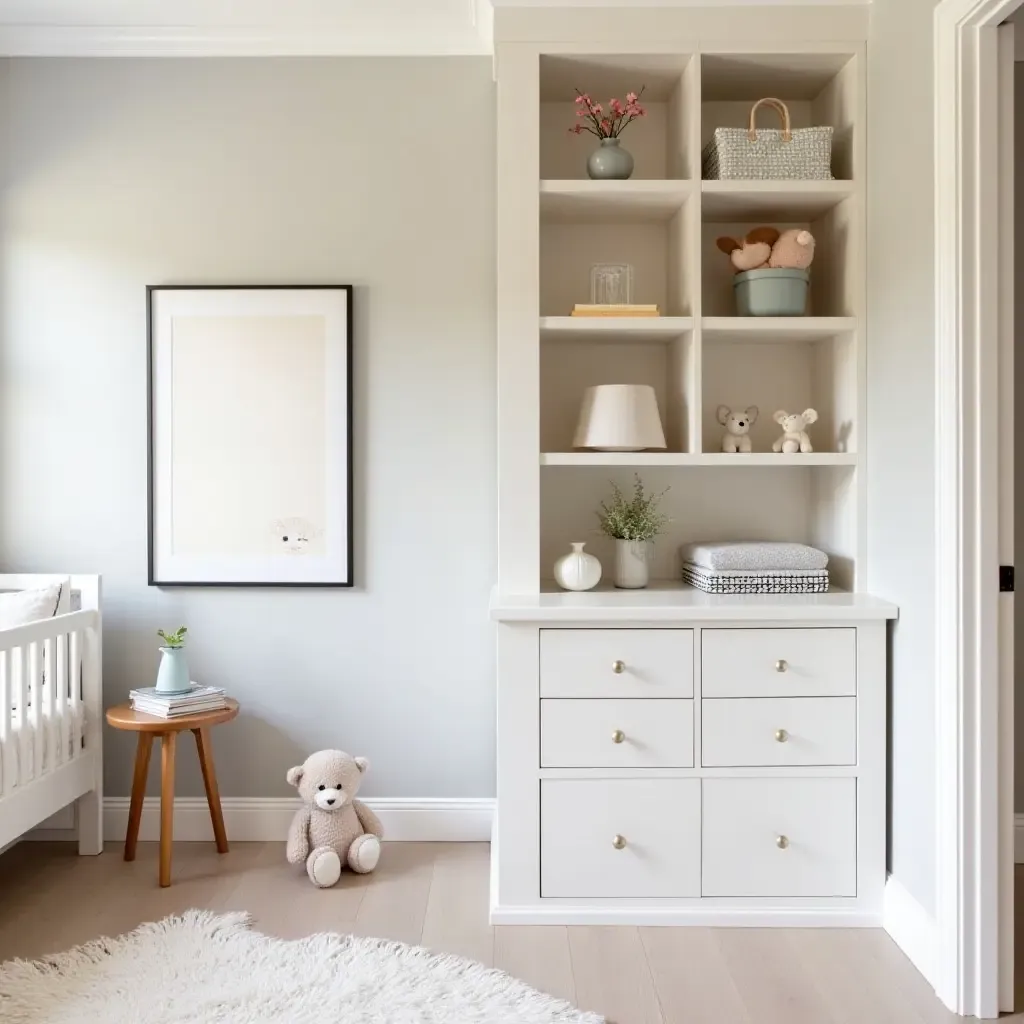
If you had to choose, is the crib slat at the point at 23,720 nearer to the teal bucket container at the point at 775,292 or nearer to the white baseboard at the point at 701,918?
the white baseboard at the point at 701,918

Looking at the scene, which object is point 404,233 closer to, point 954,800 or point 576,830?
point 576,830

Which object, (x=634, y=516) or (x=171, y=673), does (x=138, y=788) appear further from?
(x=634, y=516)

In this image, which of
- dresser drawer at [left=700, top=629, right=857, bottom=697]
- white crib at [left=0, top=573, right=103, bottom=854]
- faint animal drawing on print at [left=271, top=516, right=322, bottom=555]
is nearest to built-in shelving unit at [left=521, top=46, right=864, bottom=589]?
dresser drawer at [left=700, top=629, right=857, bottom=697]

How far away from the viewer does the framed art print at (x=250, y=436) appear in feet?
9.81

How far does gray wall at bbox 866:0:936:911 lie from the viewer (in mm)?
2234

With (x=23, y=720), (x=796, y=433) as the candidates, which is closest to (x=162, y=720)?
(x=23, y=720)

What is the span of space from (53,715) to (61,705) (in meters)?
0.06

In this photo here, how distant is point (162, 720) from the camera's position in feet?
8.89

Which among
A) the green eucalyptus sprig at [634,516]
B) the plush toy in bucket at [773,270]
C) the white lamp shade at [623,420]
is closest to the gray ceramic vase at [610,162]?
the plush toy in bucket at [773,270]

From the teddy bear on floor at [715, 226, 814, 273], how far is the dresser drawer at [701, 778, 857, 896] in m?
1.43

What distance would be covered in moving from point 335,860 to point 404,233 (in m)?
1.87

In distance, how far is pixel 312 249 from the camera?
3010 millimetres

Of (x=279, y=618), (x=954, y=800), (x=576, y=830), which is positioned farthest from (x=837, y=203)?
(x=279, y=618)

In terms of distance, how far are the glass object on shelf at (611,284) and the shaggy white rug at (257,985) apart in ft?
6.01
